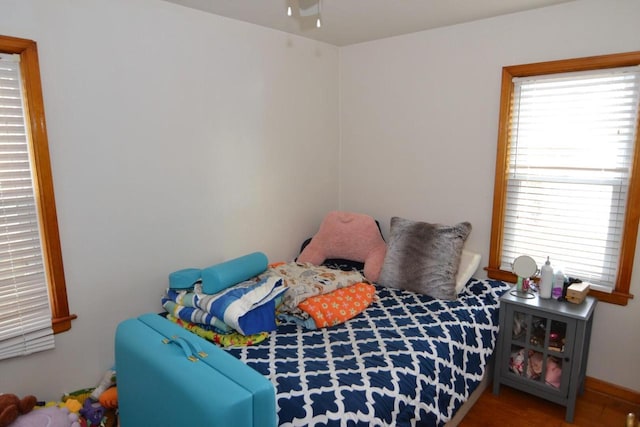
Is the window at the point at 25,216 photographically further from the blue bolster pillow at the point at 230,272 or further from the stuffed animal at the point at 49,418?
the blue bolster pillow at the point at 230,272

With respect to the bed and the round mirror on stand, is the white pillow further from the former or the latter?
the round mirror on stand

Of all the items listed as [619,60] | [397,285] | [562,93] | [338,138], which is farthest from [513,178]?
[338,138]

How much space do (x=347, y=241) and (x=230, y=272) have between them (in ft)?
3.42

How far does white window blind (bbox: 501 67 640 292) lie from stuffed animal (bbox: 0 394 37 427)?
8.94 feet

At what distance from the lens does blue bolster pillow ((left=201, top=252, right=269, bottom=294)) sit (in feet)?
6.95

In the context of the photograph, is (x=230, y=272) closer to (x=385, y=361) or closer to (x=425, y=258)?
(x=385, y=361)

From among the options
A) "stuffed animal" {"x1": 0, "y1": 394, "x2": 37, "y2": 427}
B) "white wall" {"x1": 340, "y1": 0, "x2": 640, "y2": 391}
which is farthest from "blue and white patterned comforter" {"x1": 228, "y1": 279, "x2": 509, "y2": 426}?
"stuffed animal" {"x1": 0, "y1": 394, "x2": 37, "y2": 427}

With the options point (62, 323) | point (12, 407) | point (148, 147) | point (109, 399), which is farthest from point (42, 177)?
point (109, 399)

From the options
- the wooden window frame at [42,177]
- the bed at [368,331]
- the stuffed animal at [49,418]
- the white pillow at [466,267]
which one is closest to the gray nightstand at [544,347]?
the bed at [368,331]

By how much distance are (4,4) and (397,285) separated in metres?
2.42

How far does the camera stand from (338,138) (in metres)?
3.44

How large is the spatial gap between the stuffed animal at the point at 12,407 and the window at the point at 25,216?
9.3 inches

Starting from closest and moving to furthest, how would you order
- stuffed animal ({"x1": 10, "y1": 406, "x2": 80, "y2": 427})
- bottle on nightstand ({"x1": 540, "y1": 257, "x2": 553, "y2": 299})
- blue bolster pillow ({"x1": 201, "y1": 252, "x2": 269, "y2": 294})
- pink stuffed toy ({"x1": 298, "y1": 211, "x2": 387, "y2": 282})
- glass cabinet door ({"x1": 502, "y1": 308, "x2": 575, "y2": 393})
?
stuffed animal ({"x1": 10, "y1": 406, "x2": 80, "y2": 427})
blue bolster pillow ({"x1": 201, "y1": 252, "x2": 269, "y2": 294})
glass cabinet door ({"x1": 502, "y1": 308, "x2": 575, "y2": 393})
bottle on nightstand ({"x1": 540, "y1": 257, "x2": 553, "y2": 299})
pink stuffed toy ({"x1": 298, "y1": 211, "x2": 387, "y2": 282})

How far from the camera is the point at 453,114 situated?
2822 millimetres
